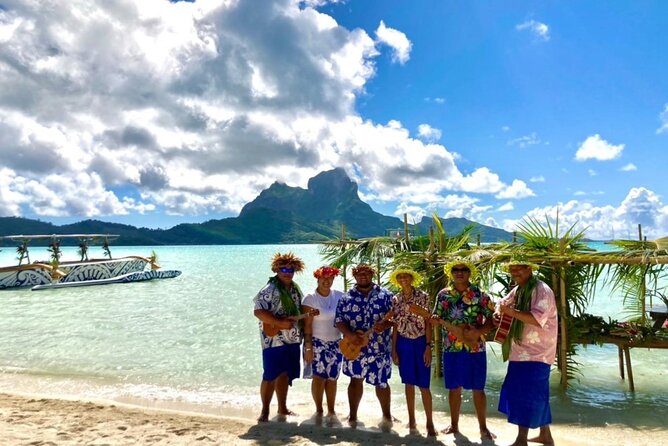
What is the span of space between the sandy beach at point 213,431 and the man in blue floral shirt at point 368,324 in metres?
0.66

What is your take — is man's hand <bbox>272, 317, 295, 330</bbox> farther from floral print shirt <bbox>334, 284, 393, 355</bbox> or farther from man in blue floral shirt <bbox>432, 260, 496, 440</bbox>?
man in blue floral shirt <bbox>432, 260, 496, 440</bbox>

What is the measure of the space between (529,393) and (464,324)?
2.63ft

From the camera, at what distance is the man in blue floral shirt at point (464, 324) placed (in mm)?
4207

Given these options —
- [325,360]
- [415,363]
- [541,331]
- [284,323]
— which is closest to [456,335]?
[415,363]

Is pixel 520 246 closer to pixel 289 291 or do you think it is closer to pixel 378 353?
pixel 378 353

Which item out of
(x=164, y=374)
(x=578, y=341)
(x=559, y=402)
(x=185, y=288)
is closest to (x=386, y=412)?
(x=559, y=402)

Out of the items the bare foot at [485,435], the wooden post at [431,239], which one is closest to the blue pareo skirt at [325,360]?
the bare foot at [485,435]

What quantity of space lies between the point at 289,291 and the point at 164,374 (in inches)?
202

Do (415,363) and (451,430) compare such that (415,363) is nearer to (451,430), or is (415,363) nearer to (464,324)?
(464,324)

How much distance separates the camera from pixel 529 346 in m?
3.97

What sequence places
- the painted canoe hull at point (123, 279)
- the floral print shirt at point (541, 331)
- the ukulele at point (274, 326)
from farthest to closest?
the painted canoe hull at point (123, 279) < the ukulele at point (274, 326) < the floral print shirt at point (541, 331)

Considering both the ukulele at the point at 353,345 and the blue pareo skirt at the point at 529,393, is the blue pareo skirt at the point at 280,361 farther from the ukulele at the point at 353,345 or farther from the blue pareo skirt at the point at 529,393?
the blue pareo skirt at the point at 529,393

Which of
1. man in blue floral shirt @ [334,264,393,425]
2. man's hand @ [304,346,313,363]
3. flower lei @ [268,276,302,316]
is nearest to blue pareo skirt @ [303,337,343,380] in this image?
man's hand @ [304,346,313,363]

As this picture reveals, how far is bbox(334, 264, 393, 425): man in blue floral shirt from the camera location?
4.55m
